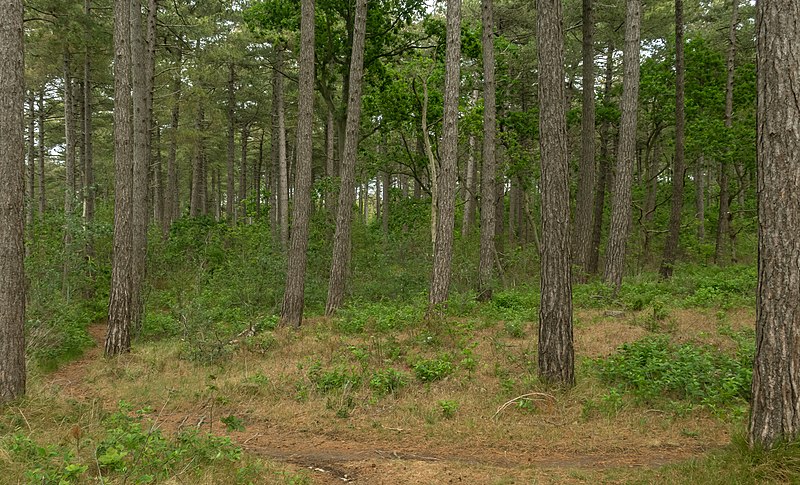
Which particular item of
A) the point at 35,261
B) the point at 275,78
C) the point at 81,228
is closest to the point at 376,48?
the point at 275,78

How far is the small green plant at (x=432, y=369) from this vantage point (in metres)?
8.20

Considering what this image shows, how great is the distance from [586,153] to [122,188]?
13.2 m

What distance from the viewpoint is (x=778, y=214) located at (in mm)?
4223

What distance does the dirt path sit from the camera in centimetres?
510

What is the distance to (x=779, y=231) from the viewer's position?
4215mm

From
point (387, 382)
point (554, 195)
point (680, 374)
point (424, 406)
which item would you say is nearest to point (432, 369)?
point (387, 382)

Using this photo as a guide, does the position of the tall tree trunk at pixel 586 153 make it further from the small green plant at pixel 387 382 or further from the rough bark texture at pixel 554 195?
the small green plant at pixel 387 382

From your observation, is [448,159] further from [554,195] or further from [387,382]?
[387,382]

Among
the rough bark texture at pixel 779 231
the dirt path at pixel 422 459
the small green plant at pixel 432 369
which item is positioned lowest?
the dirt path at pixel 422 459

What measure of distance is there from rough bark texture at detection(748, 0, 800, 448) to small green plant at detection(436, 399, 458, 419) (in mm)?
3652

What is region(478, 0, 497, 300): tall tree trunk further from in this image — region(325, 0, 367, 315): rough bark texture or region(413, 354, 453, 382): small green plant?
region(413, 354, 453, 382): small green plant

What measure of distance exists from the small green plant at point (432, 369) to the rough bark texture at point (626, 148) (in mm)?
6797

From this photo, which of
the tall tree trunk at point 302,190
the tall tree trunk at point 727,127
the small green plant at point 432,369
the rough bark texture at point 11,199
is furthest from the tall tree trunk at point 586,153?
A: the rough bark texture at point 11,199

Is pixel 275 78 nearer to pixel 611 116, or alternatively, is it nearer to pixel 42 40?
pixel 42 40
